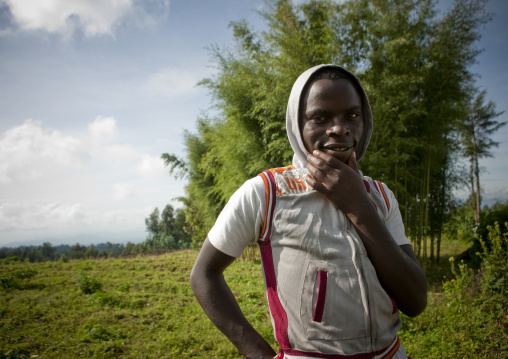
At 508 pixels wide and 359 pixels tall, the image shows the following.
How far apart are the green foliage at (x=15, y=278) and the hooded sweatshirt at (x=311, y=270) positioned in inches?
317

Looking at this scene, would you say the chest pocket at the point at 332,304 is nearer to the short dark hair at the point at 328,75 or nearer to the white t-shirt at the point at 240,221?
the white t-shirt at the point at 240,221

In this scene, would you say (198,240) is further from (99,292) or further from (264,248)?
(264,248)

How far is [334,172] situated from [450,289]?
15.3 ft

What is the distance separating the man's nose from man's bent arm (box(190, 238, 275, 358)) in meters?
0.57

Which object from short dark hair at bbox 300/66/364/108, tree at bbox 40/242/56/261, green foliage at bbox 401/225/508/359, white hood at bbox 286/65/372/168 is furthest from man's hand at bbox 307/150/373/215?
tree at bbox 40/242/56/261

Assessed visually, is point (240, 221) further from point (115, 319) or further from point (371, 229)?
point (115, 319)

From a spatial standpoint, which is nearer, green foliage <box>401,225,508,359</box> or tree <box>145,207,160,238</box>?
green foliage <box>401,225,508,359</box>

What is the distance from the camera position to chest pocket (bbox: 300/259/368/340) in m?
0.89

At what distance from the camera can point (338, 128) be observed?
1019mm

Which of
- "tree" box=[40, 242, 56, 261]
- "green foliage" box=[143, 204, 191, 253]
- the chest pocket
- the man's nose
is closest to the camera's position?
the chest pocket

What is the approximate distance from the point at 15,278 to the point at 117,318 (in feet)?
11.8

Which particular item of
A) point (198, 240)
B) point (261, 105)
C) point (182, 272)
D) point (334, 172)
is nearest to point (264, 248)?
point (334, 172)

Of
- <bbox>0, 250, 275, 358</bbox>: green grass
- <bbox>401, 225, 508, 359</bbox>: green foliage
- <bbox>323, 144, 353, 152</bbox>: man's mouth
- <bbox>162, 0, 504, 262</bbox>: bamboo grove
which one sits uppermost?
<bbox>162, 0, 504, 262</bbox>: bamboo grove

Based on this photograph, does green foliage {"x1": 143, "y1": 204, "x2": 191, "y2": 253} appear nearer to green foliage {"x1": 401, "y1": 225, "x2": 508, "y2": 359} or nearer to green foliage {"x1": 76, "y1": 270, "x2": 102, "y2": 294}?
green foliage {"x1": 76, "y1": 270, "x2": 102, "y2": 294}
